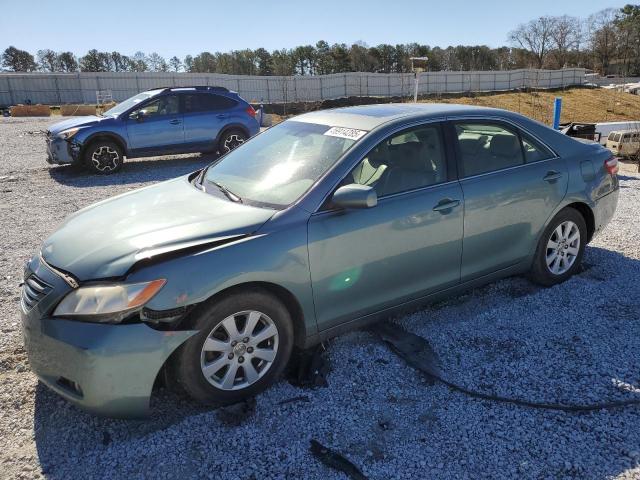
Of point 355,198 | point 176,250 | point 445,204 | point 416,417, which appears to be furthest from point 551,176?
point 176,250

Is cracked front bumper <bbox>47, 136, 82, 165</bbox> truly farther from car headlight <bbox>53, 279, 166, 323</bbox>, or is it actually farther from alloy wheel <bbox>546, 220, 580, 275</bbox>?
alloy wheel <bbox>546, 220, 580, 275</bbox>

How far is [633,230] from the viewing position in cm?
610

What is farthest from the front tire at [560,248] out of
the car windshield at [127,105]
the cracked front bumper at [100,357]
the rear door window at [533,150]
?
the car windshield at [127,105]

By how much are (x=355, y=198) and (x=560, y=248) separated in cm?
240

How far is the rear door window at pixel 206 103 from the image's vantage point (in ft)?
37.4

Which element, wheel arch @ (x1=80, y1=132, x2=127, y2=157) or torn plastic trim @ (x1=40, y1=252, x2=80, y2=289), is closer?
torn plastic trim @ (x1=40, y1=252, x2=80, y2=289)

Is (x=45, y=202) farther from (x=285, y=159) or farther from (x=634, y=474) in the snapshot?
(x=634, y=474)

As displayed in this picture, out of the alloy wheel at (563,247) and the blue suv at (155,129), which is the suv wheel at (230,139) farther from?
the alloy wheel at (563,247)

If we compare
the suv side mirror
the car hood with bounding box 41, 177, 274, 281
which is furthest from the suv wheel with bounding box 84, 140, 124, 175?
the car hood with bounding box 41, 177, 274, 281

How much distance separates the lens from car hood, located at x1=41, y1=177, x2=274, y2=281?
2787 millimetres

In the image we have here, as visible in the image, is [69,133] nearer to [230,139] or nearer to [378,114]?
[230,139]

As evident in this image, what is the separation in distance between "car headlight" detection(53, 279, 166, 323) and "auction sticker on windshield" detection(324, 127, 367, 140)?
1.66 metres

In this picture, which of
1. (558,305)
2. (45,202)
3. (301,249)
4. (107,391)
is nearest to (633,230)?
(558,305)

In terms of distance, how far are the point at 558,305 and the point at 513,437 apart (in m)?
1.82
